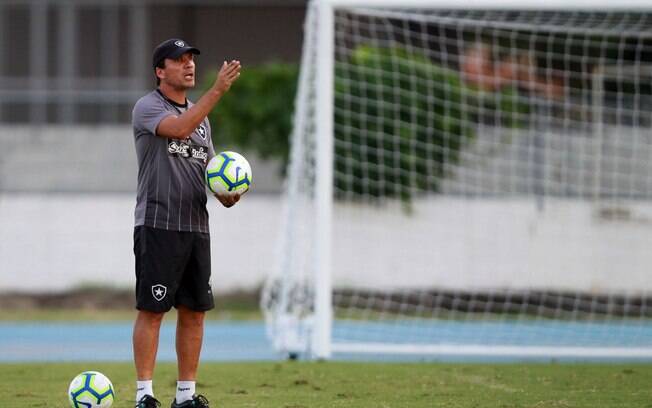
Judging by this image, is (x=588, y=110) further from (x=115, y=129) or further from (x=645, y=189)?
(x=115, y=129)

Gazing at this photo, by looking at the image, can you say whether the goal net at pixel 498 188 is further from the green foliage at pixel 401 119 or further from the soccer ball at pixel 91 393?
the soccer ball at pixel 91 393

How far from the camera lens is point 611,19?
14.5 meters

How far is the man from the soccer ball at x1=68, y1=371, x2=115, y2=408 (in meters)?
0.22

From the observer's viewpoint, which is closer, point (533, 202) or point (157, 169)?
point (157, 169)

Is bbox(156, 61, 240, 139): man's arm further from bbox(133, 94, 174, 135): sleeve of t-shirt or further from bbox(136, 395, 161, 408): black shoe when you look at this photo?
bbox(136, 395, 161, 408): black shoe

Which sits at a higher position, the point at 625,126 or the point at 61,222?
the point at 625,126

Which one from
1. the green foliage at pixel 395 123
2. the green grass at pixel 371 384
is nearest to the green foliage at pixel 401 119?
the green foliage at pixel 395 123

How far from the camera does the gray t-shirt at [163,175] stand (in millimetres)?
7148

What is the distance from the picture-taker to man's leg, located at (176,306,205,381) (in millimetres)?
7273

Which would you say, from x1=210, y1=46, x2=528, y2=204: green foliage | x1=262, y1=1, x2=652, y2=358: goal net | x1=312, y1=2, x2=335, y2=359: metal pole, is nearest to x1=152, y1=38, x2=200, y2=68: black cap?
x1=312, y1=2, x2=335, y2=359: metal pole

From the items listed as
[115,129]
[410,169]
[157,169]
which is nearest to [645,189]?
[410,169]

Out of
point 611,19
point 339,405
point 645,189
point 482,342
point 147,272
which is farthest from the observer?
point 645,189

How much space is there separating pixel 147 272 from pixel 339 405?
1488 millimetres

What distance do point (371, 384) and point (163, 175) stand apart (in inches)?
99.7
